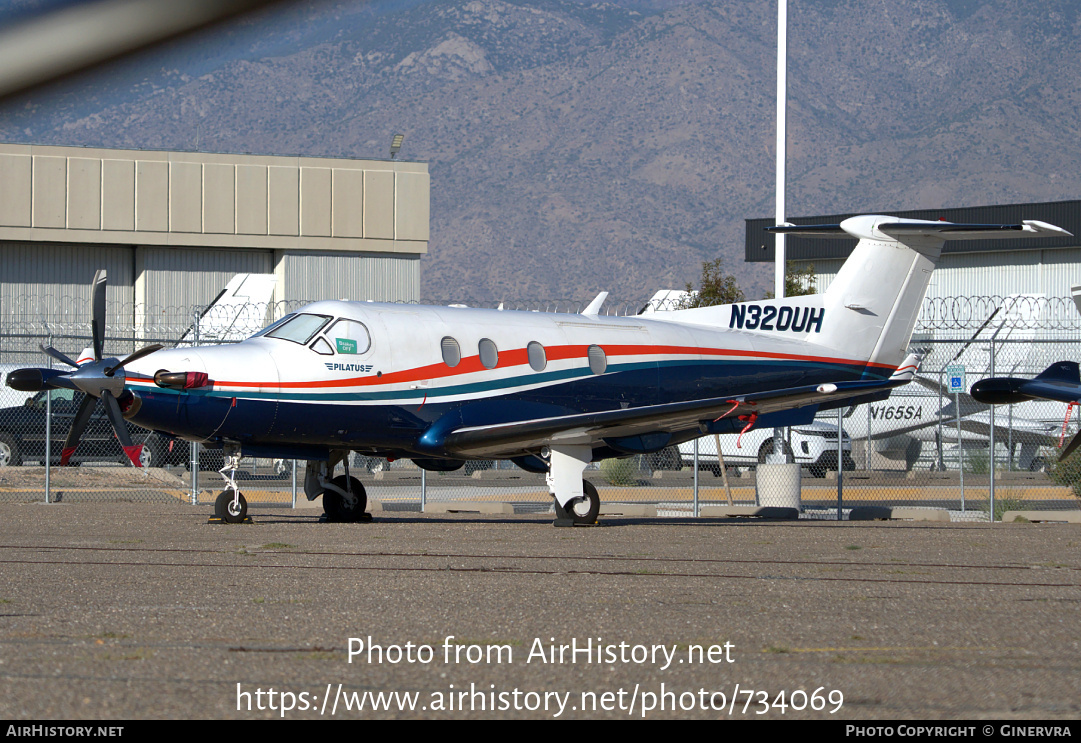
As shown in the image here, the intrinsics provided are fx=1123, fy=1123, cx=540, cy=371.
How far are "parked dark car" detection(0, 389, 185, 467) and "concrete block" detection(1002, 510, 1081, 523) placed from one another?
53.7 ft

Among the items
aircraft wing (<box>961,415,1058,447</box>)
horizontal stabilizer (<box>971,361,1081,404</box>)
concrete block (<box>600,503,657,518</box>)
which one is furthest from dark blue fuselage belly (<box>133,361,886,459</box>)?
aircraft wing (<box>961,415,1058,447</box>)

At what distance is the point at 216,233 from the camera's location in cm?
4575

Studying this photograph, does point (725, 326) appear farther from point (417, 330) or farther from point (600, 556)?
point (600, 556)

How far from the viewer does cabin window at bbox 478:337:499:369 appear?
15.2 metres

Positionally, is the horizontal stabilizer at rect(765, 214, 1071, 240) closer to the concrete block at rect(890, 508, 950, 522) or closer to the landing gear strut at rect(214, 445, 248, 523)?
the concrete block at rect(890, 508, 950, 522)

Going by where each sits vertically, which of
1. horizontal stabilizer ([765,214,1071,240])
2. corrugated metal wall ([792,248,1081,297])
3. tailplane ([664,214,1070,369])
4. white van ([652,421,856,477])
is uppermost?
corrugated metal wall ([792,248,1081,297])

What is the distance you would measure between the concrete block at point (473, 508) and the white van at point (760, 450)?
11.1 meters

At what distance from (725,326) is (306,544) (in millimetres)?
8218

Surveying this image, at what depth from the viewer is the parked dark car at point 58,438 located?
2455 cm

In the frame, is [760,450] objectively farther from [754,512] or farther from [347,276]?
[347,276]

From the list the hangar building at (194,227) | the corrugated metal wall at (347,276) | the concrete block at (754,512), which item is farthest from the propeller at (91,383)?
the corrugated metal wall at (347,276)

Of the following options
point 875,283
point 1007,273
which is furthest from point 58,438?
point 1007,273

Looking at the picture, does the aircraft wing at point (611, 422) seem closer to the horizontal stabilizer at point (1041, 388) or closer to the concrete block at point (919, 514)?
the horizontal stabilizer at point (1041, 388)

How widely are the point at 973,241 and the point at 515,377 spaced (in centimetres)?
3373
